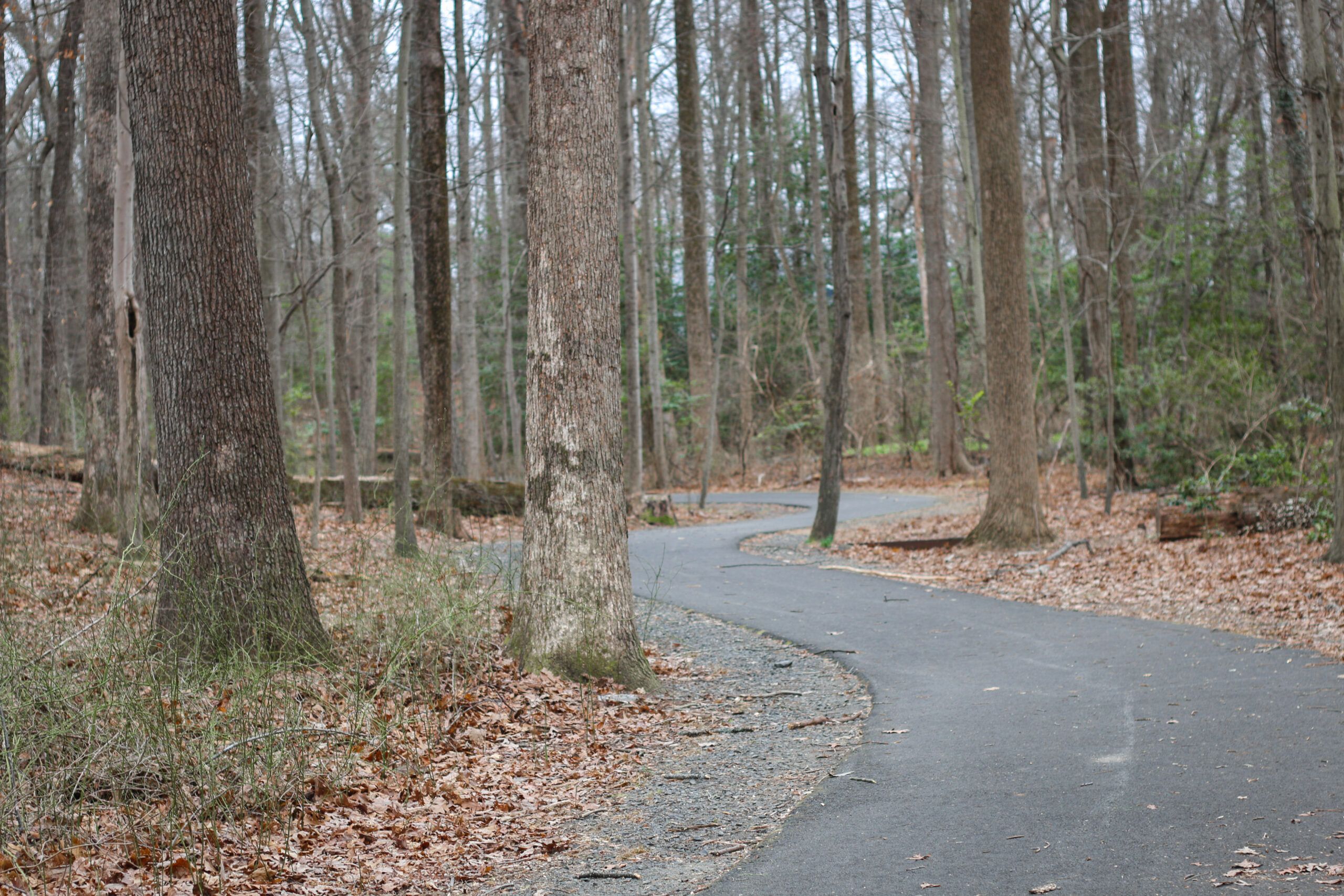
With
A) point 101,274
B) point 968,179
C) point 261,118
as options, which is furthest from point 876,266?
point 101,274

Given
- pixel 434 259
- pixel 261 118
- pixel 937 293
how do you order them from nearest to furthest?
pixel 261 118, pixel 434 259, pixel 937 293

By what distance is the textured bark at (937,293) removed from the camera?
1029 inches

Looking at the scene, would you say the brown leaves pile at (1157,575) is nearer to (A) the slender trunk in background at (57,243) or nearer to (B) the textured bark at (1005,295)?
(B) the textured bark at (1005,295)

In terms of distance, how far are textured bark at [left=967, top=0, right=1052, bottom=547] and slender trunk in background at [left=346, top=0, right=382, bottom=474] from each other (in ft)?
29.9

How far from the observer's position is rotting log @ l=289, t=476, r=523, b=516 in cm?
1770

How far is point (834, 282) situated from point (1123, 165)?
34.9ft

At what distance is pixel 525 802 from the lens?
5000 millimetres

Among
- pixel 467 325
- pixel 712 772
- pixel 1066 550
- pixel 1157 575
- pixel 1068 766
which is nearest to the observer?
pixel 1068 766

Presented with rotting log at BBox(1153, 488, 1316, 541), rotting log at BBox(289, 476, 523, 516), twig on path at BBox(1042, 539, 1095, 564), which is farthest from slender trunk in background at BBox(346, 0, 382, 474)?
rotting log at BBox(1153, 488, 1316, 541)

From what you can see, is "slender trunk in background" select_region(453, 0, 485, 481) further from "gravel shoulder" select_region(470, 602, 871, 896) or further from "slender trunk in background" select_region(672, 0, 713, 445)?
"gravel shoulder" select_region(470, 602, 871, 896)

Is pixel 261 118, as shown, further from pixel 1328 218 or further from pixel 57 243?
pixel 1328 218

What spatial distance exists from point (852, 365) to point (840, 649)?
77.4ft

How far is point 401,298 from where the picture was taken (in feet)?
42.4

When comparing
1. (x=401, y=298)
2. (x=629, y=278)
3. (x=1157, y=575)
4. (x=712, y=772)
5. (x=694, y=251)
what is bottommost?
(x=712, y=772)
